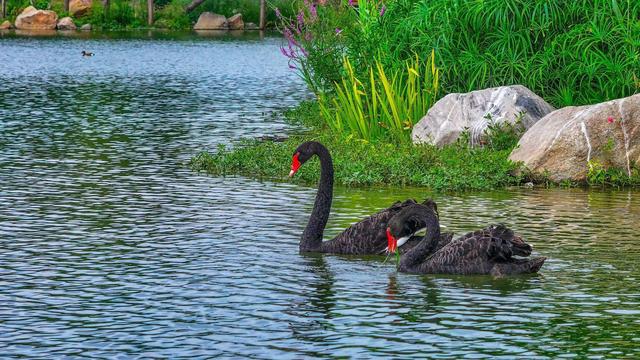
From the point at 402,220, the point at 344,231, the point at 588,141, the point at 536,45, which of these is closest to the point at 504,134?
the point at 588,141

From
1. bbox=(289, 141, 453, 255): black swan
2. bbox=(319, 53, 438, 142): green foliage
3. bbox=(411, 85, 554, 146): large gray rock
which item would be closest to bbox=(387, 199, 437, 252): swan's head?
bbox=(289, 141, 453, 255): black swan

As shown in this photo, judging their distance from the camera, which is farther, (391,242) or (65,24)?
(65,24)

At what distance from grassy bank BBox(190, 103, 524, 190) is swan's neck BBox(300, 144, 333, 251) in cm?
457

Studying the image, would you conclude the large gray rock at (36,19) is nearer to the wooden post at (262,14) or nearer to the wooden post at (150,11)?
the wooden post at (150,11)

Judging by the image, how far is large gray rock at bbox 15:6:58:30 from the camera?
79.1m

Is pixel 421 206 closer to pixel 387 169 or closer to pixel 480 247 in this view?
pixel 480 247

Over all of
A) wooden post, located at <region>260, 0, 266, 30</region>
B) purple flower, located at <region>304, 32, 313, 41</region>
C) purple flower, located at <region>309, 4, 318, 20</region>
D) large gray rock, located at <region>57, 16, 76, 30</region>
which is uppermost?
purple flower, located at <region>309, 4, 318, 20</region>

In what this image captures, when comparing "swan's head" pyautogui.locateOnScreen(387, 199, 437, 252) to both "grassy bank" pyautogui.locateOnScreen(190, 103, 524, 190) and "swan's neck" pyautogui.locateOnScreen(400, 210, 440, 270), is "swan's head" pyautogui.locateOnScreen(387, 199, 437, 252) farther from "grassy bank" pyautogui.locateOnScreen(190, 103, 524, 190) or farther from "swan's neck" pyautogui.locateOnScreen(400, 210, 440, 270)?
"grassy bank" pyautogui.locateOnScreen(190, 103, 524, 190)

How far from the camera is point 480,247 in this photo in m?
13.6

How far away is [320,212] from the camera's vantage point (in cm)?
1519

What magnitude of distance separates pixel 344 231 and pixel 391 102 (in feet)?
27.3

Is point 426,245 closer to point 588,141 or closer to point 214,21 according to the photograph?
point 588,141

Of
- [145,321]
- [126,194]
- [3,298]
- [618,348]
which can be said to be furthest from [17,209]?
[618,348]

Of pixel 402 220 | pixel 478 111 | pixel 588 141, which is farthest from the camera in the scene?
pixel 478 111
